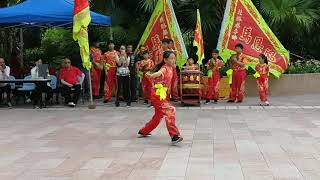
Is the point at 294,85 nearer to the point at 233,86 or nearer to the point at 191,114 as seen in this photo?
the point at 233,86

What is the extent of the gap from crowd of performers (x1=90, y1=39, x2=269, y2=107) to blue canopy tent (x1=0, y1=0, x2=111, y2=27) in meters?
1.37

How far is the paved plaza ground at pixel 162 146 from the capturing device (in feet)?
20.7

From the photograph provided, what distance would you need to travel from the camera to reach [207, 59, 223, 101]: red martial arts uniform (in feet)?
45.6

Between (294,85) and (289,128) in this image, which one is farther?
(294,85)

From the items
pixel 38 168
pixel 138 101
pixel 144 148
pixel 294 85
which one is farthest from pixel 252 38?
pixel 38 168

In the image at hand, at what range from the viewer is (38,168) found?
21.7 feet

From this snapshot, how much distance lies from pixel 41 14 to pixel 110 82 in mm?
2589

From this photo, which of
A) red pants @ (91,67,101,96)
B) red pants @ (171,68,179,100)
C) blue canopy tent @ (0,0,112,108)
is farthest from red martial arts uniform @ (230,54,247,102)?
red pants @ (91,67,101,96)

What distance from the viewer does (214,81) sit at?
13.9 meters

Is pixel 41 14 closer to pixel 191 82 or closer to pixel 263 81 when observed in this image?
pixel 191 82

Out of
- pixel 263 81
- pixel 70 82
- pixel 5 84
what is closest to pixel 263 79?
pixel 263 81

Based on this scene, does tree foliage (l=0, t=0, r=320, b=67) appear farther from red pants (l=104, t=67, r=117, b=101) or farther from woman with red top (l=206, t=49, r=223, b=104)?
woman with red top (l=206, t=49, r=223, b=104)

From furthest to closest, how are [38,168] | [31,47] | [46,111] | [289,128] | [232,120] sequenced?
[31,47]
[46,111]
[232,120]
[289,128]
[38,168]

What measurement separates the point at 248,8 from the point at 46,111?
20.7ft
